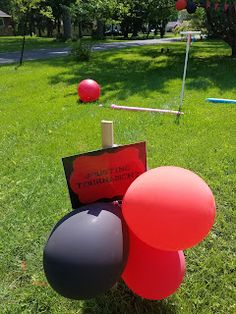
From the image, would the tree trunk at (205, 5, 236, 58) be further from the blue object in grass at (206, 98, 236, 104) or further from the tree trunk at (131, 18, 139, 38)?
the tree trunk at (131, 18, 139, 38)

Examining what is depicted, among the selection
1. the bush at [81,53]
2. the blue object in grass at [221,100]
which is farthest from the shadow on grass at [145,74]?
the blue object in grass at [221,100]

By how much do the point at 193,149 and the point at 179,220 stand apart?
337 centimetres

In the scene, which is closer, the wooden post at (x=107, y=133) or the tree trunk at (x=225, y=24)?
the wooden post at (x=107, y=133)

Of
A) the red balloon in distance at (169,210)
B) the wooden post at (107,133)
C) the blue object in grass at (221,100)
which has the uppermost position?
the wooden post at (107,133)

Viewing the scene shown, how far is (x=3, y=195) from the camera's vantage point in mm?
4395

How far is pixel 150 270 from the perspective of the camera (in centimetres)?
250

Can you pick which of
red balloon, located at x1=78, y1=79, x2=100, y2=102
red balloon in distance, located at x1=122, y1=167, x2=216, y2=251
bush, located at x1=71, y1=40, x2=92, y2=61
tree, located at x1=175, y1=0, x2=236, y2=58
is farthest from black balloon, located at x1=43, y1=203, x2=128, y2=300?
bush, located at x1=71, y1=40, x2=92, y2=61

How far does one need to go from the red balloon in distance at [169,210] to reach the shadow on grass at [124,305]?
701 mm

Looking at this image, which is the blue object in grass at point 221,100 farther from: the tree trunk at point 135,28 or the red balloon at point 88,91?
the tree trunk at point 135,28

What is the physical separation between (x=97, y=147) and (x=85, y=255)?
364cm

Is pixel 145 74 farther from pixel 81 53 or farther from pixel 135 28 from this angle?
pixel 135 28

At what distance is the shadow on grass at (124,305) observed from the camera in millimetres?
2738

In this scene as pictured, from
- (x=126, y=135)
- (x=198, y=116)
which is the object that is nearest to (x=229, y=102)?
(x=198, y=116)

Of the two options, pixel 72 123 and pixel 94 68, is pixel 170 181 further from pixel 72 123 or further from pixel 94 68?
pixel 94 68
